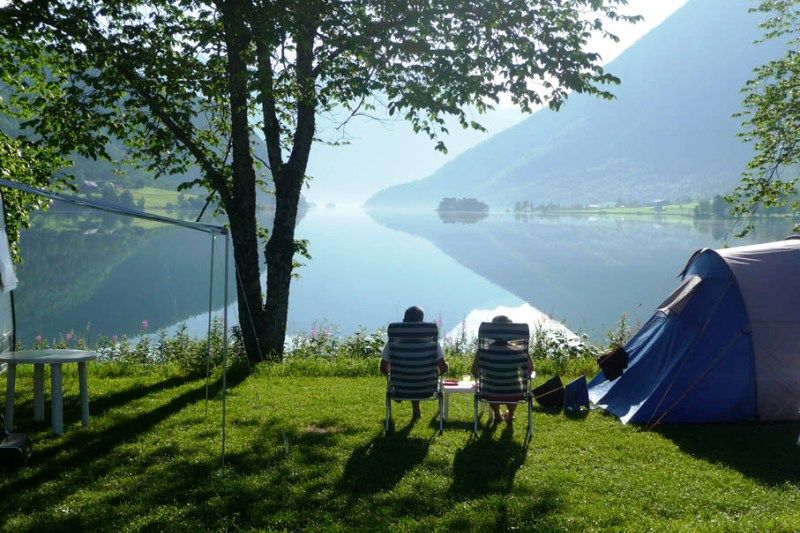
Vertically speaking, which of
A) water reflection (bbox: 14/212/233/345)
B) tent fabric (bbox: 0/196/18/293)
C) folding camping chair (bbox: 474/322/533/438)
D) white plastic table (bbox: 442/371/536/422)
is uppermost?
tent fabric (bbox: 0/196/18/293)

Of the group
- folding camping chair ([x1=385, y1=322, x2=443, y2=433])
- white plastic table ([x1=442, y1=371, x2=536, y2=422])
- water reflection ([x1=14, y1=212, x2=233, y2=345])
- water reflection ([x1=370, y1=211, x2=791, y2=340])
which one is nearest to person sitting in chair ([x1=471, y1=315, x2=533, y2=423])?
white plastic table ([x1=442, y1=371, x2=536, y2=422])

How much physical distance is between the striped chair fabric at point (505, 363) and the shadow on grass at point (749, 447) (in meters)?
1.84

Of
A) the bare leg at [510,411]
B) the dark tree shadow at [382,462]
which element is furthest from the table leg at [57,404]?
the bare leg at [510,411]

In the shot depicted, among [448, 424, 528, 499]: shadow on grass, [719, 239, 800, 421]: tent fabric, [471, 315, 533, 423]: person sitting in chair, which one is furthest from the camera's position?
[719, 239, 800, 421]: tent fabric

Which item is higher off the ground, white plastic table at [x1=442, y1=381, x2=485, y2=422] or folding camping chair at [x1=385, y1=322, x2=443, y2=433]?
folding camping chair at [x1=385, y1=322, x2=443, y2=433]

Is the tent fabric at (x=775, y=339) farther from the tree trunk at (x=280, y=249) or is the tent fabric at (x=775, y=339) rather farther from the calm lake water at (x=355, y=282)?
the calm lake water at (x=355, y=282)

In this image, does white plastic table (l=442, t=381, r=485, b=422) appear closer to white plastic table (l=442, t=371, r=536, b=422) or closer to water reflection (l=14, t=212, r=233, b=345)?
white plastic table (l=442, t=371, r=536, b=422)

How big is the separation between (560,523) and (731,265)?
489 centimetres

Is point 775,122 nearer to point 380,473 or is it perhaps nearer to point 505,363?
point 505,363

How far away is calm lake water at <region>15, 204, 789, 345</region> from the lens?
3294 cm

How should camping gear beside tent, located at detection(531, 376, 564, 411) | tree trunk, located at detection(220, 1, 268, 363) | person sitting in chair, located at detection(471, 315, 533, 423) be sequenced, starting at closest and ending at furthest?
1. person sitting in chair, located at detection(471, 315, 533, 423)
2. camping gear beside tent, located at detection(531, 376, 564, 411)
3. tree trunk, located at detection(220, 1, 268, 363)

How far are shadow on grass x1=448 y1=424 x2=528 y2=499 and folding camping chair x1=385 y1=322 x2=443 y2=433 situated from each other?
0.77 m

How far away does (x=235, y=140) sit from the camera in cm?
1170

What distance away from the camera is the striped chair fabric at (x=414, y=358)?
808 cm
